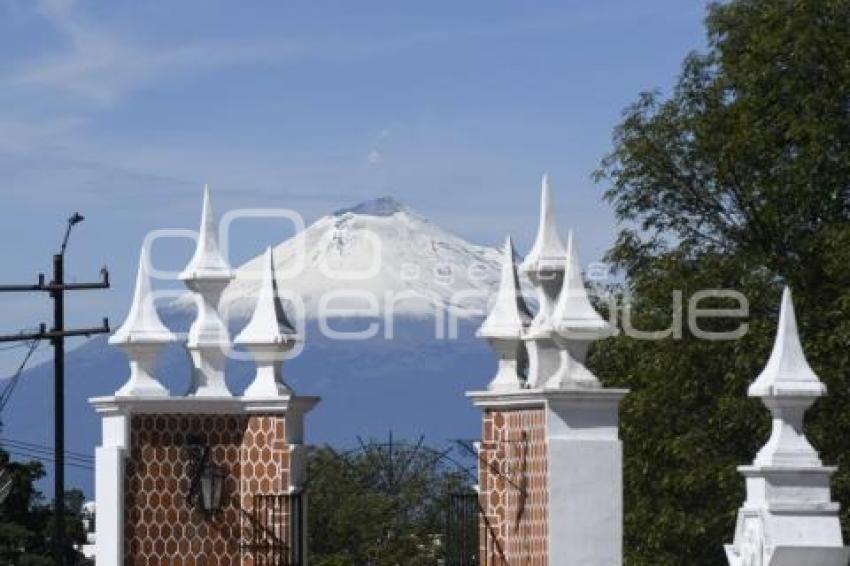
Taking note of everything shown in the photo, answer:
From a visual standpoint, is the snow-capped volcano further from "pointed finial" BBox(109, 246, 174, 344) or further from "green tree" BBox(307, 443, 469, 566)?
"green tree" BBox(307, 443, 469, 566)

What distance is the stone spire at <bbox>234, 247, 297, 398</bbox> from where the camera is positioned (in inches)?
834

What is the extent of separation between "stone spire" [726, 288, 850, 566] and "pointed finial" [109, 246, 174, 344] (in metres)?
5.24

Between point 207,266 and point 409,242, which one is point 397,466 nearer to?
point 409,242

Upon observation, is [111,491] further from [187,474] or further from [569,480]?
[569,480]

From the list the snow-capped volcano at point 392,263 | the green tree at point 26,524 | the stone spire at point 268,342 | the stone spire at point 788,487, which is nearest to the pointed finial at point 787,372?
the stone spire at point 788,487

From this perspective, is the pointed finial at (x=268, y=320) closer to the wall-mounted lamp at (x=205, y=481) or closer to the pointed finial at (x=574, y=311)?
the wall-mounted lamp at (x=205, y=481)

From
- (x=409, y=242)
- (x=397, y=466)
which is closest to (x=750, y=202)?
(x=409, y=242)

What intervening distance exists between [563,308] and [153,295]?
3586 mm

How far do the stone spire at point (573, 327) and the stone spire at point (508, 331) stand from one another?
1171 millimetres

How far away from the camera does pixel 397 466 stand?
232 feet

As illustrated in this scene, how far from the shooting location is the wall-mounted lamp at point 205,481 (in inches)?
831

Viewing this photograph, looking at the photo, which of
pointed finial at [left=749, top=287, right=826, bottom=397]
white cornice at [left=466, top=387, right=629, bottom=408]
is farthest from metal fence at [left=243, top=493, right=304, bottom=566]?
pointed finial at [left=749, top=287, right=826, bottom=397]

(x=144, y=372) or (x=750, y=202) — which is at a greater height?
(x=750, y=202)

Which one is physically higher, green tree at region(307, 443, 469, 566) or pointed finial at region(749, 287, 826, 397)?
green tree at region(307, 443, 469, 566)
